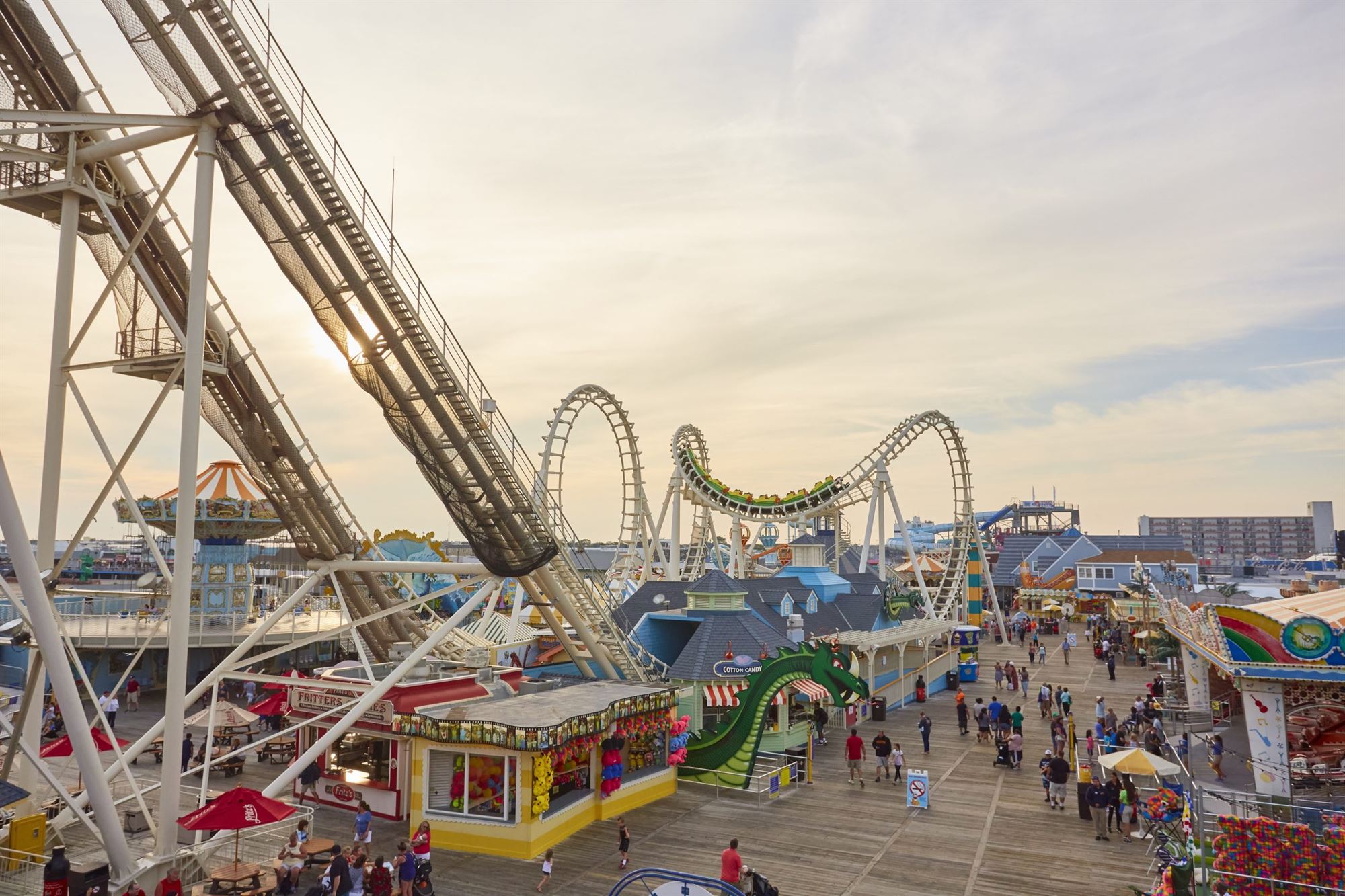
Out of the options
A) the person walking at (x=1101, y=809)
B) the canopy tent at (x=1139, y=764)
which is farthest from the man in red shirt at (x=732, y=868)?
the canopy tent at (x=1139, y=764)

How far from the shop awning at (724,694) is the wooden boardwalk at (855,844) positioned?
6.69 feet

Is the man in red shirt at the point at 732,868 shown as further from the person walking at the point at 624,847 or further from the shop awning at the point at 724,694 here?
the shop awning at the point at 724,694

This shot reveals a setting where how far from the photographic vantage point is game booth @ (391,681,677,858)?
15484 mm

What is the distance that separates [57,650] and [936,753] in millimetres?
20129

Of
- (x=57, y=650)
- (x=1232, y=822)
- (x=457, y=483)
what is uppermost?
(x=457, y=483)

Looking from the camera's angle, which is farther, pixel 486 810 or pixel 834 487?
pixel 834 487

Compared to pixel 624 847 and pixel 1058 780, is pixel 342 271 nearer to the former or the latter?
pixel 624 847

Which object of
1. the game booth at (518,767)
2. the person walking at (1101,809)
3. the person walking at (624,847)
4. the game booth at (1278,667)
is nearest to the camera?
the person walking at (624,847)

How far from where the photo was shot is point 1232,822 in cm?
1292

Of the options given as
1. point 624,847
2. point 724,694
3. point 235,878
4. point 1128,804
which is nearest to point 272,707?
point 235,878

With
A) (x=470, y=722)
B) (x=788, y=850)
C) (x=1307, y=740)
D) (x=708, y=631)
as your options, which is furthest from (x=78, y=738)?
(x=1307, y=740)

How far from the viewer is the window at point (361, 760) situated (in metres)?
17.9

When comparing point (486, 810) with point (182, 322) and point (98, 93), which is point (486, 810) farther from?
point (98, 93)

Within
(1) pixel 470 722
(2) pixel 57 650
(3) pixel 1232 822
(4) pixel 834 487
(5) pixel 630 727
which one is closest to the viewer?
(2) pixel 57 650
